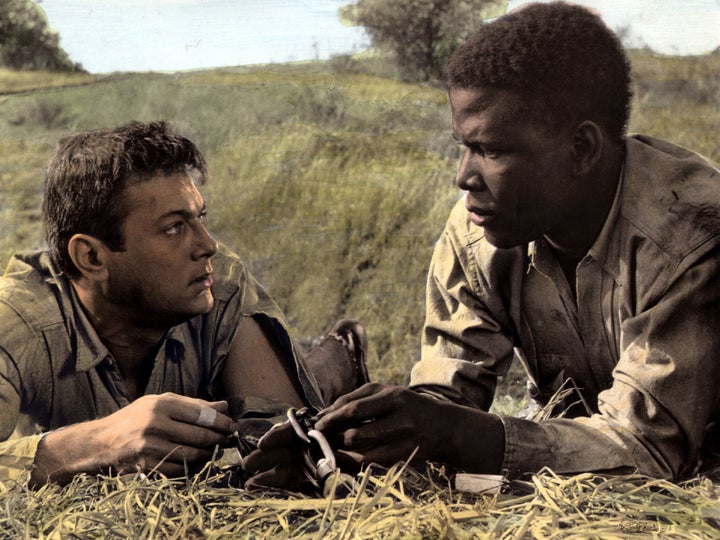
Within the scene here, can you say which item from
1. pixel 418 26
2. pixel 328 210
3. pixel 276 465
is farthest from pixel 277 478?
pixel 328 210

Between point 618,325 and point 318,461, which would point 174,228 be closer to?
point 318,461

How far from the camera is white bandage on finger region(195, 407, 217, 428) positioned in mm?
3529

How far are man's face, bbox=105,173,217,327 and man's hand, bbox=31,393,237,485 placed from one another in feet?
1.74

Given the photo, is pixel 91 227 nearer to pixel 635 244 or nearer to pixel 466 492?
pixel 466 492

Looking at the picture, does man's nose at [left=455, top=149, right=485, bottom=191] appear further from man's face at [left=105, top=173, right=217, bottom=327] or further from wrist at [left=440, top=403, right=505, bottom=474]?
man's face at [left=105, top=173, right=217, bottom=327]

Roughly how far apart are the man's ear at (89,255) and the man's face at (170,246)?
11 cm

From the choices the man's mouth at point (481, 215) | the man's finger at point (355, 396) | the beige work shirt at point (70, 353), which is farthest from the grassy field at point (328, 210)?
the man's mouth at point (481, 215)

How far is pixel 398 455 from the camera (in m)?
3.45

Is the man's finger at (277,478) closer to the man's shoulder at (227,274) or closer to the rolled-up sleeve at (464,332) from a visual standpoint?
the rolled-up sleeve at (464,332)

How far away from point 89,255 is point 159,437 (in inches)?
36.3

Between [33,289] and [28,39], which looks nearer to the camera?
[33,289]

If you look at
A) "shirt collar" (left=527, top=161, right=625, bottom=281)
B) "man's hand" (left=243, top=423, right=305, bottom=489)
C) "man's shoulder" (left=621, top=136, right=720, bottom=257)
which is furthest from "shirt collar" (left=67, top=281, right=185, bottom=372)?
"man's shoulder" (left=621, top=136, right=720, bottom=257)

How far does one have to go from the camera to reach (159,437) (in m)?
3.55

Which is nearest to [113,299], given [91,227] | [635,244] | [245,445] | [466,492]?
[91,227]
